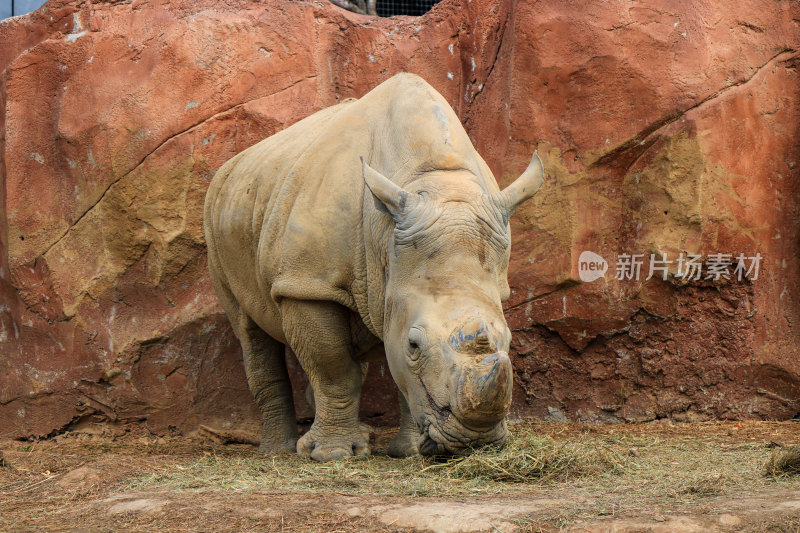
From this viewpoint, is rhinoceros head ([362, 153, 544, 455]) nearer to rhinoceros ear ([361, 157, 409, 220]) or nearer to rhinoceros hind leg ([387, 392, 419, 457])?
rhinoceros ear ([361, 157, 409, 220])

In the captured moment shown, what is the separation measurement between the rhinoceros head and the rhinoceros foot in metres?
0.92

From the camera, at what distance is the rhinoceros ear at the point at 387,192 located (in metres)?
5.31

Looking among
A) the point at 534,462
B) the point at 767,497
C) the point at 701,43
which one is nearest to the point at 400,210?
the point at 534,462

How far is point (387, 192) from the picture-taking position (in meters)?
5.31

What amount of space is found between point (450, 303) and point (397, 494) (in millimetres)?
939

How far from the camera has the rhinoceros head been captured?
476cm

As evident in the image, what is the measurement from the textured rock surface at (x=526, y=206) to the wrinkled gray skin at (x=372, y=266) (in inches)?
28.7

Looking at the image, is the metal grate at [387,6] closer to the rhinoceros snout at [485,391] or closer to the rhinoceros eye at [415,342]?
the rhinoceros eye at [415,342]

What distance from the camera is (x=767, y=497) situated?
4.48 metres

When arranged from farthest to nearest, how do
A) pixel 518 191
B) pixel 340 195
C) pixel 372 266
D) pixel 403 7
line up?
pixel 403 7 < pixel 340 195 < pixel 372 266 < pixel 518 191

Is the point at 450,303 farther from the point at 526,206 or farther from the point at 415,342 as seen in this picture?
the point at 526,206

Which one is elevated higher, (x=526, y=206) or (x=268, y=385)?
(x=526, y=206)

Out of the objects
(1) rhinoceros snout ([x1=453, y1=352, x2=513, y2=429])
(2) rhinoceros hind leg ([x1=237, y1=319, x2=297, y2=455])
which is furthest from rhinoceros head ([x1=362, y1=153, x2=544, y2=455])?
(2) rhinoceros hind leg ([x1=237, y1=319, x2=297, y2=455])

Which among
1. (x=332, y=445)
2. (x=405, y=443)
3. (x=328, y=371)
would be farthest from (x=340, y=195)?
(x=405, y=443)
